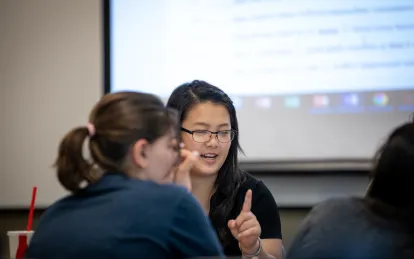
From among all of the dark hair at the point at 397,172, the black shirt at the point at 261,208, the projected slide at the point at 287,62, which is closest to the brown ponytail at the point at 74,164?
the dark hair at the point at 397,172

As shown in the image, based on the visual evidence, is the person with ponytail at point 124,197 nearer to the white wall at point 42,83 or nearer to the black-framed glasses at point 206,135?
the black-framed glasses at point 206,135

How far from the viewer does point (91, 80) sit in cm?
313

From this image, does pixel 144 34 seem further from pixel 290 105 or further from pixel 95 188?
pixel 95 188

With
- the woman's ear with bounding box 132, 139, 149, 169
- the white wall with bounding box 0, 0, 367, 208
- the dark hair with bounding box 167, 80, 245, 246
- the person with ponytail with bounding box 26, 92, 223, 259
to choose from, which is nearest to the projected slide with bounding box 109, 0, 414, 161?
the white wall with bounding box 0, 0, 367, 208

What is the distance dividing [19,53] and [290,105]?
159 centimetres

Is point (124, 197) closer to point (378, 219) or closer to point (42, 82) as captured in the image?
point (378, 219)

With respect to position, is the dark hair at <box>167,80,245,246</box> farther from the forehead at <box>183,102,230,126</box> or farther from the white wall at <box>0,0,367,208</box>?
the white wall at <box>0,0,367,208</box>

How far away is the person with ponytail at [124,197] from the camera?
1.19 meters

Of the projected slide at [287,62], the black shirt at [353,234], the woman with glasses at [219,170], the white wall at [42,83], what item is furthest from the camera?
the white wall at [42,83]

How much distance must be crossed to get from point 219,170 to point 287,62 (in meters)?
0.97

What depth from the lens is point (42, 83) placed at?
10.5 feet

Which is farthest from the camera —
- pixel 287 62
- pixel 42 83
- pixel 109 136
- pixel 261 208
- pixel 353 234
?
pixel 42 83

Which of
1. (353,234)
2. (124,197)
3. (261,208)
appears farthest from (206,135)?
(353,234)

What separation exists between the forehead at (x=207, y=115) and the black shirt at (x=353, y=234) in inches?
34.5
